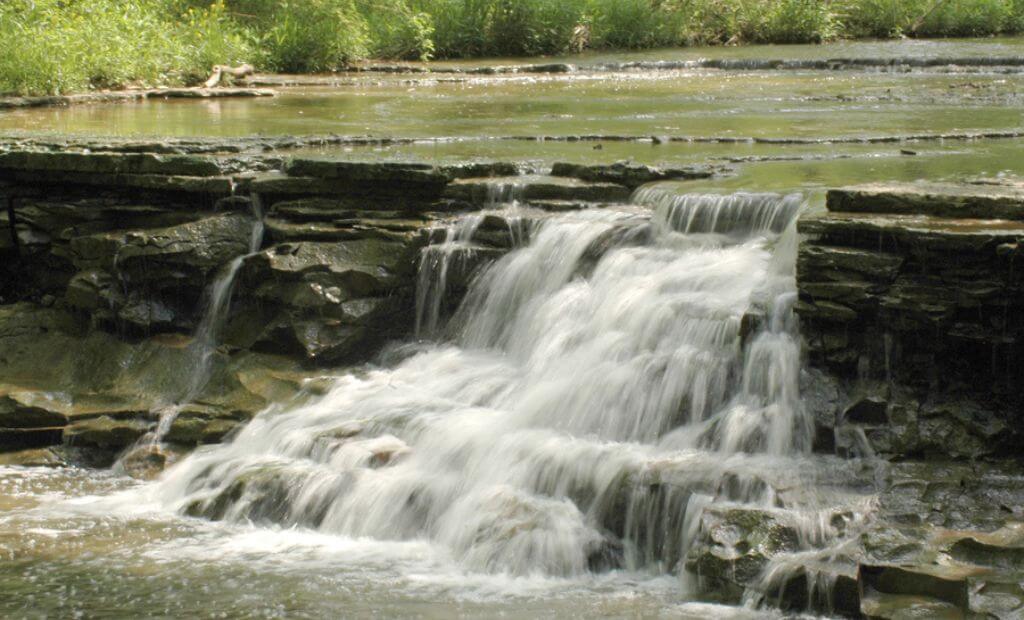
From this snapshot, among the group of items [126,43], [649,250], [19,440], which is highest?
[126,43]

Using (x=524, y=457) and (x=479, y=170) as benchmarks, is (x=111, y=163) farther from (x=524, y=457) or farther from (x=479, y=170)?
(x=524, y=457)

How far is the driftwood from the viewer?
54.4 feet

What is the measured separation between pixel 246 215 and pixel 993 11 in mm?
17272

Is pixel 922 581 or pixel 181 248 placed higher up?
pixel 181 248

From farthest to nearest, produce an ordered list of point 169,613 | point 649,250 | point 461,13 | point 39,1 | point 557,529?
point 461,13 → point 39,1 → point 649,250 → point 557,529 → point 169,613

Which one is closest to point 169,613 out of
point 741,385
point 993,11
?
point 741,385

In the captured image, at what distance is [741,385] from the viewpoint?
6.75 meters

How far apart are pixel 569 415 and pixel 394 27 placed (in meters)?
14.6

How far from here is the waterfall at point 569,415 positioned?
6273 mm

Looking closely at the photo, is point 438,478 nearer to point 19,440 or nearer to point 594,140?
point 19,440

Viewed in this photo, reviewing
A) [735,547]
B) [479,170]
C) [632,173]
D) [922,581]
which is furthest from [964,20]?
[922,581]

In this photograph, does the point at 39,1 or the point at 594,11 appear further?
the point at 594,11

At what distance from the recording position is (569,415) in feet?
23.4

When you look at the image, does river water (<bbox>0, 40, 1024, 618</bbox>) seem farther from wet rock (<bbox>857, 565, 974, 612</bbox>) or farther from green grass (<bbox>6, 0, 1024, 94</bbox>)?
green grass (<bbox>6, 0, 1024, 94</bbox>)
